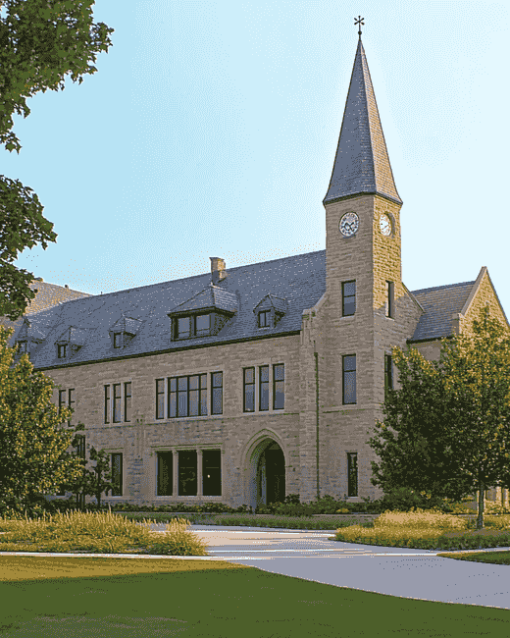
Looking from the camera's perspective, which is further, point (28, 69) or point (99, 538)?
point (99, 538)

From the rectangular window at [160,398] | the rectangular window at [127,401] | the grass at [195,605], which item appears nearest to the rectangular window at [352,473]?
the rectangular window at [160,398]

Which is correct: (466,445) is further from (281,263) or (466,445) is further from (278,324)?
(281,263)

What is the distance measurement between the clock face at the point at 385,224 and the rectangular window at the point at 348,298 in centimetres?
284

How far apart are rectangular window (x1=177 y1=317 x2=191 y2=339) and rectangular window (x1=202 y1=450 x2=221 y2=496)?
640cm

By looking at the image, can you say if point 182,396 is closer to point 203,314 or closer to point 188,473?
point 188,473

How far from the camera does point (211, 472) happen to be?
42719mm

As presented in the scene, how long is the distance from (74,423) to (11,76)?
132ft

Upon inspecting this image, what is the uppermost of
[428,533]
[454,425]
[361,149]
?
[361,149]

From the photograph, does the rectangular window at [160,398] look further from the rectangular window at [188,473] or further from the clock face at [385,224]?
the clock face at [385,224]

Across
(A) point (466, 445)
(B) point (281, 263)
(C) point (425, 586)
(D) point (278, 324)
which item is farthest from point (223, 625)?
(B) point (281, 263)

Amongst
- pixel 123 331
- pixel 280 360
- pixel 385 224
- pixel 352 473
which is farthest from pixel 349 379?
pixel 123 331

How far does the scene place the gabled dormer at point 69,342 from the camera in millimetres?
50594

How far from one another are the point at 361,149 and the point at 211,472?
57.6 feet

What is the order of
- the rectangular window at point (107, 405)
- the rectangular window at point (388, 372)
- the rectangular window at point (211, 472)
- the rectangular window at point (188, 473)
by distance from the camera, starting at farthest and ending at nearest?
the rectangular window at point (107, 405), the rectangular window at point (188, 473), the rectangular window at point (211, 472), the rectangular window at point (388, 372)
